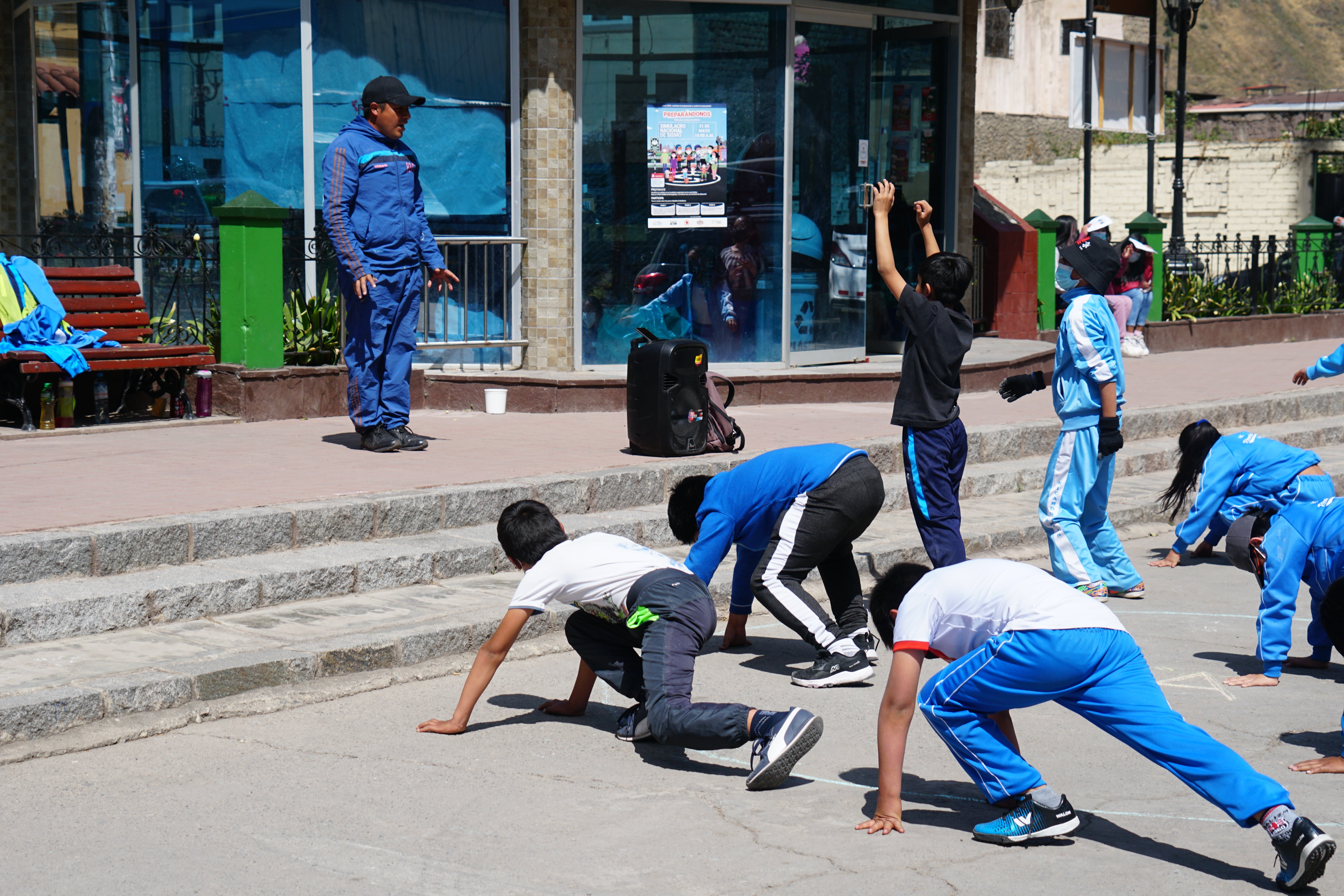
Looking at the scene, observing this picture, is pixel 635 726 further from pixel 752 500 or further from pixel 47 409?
pixel 47 409

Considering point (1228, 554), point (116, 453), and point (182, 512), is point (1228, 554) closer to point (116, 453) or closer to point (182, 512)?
point (182, 512)

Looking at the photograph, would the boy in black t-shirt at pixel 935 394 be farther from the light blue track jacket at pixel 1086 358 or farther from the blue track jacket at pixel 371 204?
the blue track jacket at pixel 371 204

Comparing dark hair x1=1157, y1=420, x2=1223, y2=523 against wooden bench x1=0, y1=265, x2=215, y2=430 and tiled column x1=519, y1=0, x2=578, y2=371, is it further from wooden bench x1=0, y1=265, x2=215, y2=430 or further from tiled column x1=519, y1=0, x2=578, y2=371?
wooden bench x1=0, y1=265, x2=215, y2=430

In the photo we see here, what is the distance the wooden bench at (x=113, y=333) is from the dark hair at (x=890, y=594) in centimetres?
625

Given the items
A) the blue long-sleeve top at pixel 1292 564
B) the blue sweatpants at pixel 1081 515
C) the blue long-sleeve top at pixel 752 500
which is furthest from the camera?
the blue sweatpants at pixel 1081 515

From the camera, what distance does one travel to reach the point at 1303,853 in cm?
382

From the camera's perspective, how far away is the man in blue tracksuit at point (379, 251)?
29.5 ft

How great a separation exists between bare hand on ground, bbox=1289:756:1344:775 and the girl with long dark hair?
203 centimetres

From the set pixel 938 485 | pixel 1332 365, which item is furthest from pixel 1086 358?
pixel 1332 365

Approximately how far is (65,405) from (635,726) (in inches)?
219

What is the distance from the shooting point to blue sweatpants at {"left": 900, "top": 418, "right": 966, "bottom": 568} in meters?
6.76

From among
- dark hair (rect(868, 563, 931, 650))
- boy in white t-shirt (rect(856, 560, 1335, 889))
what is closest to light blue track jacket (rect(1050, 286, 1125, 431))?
dark hair (rect(868, 563, 931, 650))

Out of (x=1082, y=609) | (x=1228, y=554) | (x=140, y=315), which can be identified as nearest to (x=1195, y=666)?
(x=1228, y=554)

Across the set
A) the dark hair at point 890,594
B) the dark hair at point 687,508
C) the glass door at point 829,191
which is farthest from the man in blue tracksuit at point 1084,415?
the glass door at point 829,191
